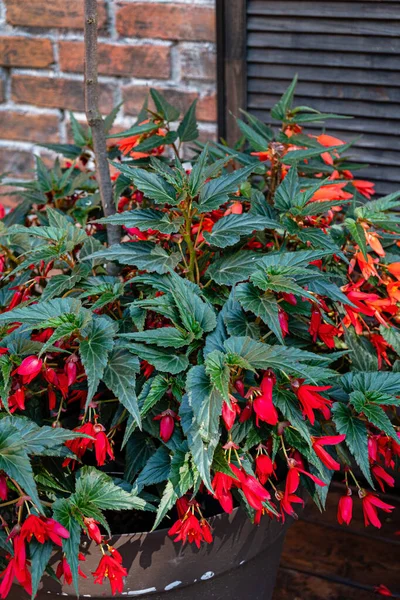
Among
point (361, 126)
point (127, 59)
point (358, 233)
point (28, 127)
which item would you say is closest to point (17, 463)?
point (358, 233)

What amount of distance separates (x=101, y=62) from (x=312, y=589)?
1.23m

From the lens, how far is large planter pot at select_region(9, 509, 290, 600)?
953mm

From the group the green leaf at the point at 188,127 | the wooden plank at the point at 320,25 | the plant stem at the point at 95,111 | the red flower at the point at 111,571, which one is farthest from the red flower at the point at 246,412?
the wooden plank at the point at 320,25

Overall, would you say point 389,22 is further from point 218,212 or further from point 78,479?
point 78,479

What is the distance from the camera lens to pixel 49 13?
1.86 meters

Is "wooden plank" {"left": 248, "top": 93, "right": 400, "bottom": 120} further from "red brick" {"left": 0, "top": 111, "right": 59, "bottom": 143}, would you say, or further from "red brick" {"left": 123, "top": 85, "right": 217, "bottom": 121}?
"red brick" {"left": 0, "top": 111, "right": 59, "bottom": 143}

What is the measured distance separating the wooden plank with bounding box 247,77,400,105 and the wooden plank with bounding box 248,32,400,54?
5 cm

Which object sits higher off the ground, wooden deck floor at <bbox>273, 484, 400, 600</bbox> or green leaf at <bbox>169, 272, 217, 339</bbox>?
green leaf at <bbox>169, 272, 217, 339</bbox>

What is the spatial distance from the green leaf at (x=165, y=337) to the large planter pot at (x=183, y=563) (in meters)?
0.24

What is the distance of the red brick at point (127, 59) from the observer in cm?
177

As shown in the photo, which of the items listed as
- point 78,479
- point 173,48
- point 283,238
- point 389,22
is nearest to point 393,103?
point 389,22

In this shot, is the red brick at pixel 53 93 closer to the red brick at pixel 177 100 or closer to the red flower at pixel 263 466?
the red brick at pixel 177 100

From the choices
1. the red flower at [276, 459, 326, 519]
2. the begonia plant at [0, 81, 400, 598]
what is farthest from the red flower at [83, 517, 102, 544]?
the red flower at [276, 459, 326, 519]

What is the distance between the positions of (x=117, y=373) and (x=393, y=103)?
997mm
